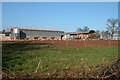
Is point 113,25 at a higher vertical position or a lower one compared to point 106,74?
higher

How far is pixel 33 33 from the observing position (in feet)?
134

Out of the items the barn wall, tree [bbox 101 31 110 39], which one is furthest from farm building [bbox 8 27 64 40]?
tree [bbox 101 31 110 39]

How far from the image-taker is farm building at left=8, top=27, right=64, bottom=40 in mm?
36528

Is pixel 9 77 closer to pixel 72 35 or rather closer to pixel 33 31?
pixel 33 31

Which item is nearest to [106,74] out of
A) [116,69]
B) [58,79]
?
[116,69]

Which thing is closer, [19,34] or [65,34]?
[19,34]

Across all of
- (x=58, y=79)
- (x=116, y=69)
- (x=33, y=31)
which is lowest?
(x=58, y=79)

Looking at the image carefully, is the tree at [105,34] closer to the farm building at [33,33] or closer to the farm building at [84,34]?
the farm building at [84,34]

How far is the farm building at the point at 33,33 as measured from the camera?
1438 inches

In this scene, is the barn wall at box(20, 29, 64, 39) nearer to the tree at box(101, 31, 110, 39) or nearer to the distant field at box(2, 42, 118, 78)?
the tree at box(101, 31, 110, 39)

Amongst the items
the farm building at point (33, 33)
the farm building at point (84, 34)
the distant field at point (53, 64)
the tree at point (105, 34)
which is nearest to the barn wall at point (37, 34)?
the farm building at point (33, 33)

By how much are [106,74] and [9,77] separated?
7.07 ft

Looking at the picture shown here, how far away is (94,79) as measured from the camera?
296 cm

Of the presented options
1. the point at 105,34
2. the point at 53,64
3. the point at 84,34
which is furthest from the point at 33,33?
the point at 53,64
